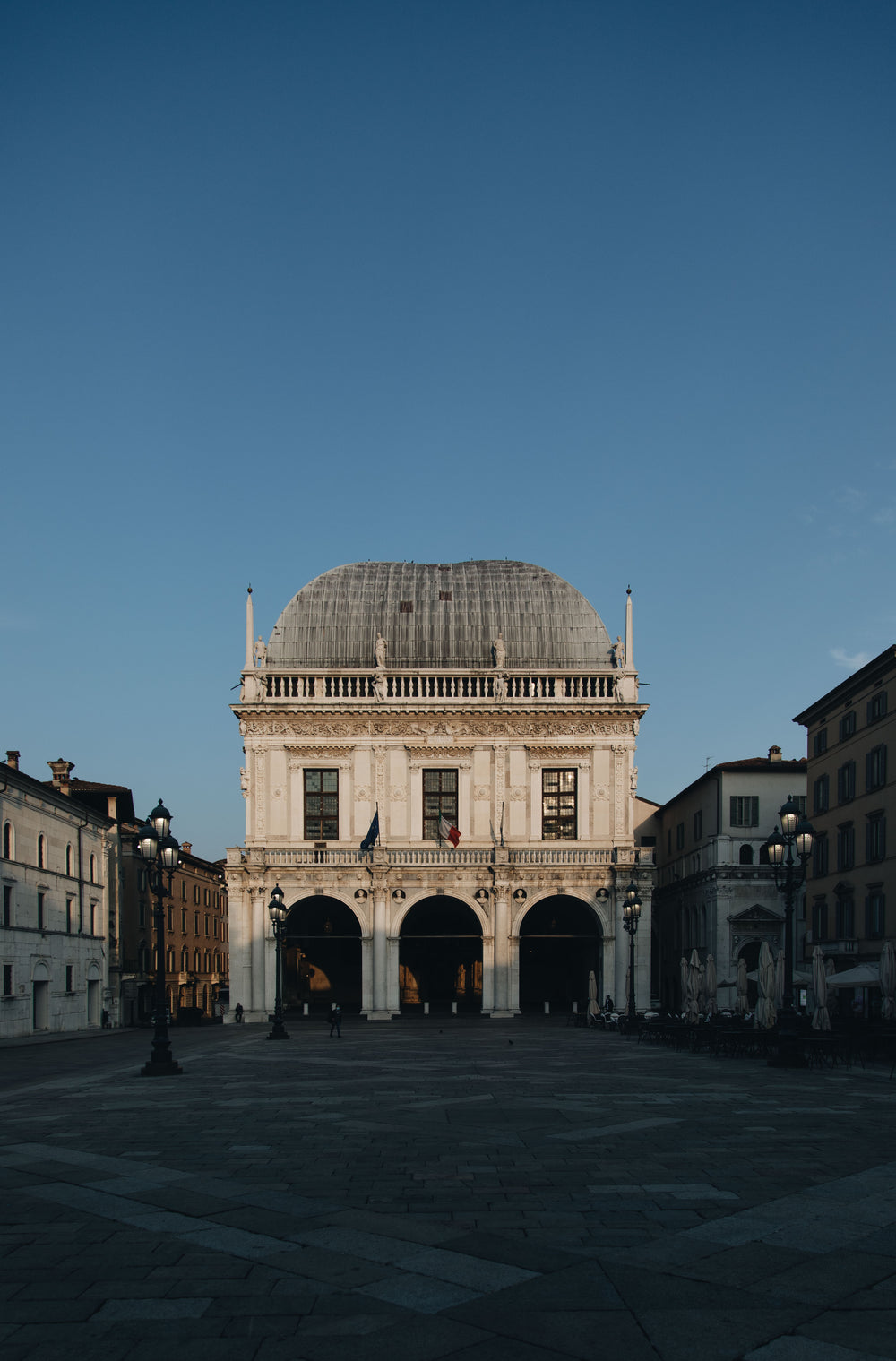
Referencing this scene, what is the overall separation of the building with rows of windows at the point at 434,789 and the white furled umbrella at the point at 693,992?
16.4 m

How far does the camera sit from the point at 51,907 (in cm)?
5234

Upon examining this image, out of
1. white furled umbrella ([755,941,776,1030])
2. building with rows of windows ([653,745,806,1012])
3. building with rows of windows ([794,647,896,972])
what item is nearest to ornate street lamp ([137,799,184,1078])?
white furled umbrella ([755,941,776,1030])

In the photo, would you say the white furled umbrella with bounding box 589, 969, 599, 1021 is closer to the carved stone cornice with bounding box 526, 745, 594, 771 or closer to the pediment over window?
the carved stone cornice with bounding box 526, 745, 594, 771

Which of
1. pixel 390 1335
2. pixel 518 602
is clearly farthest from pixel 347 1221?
pixel 518 602

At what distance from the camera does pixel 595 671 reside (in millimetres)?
57781

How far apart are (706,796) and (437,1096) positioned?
155 feet

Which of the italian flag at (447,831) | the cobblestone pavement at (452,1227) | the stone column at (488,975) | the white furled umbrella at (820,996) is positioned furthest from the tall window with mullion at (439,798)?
the cobblestone pavement at (452,1227)

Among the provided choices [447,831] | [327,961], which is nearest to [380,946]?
[447,831]

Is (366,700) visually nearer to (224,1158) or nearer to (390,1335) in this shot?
(224,1158)

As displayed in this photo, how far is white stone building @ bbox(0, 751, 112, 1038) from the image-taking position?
4678cm

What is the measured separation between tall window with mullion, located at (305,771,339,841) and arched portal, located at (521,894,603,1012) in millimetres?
12103

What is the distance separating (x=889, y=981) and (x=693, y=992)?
8892 mm

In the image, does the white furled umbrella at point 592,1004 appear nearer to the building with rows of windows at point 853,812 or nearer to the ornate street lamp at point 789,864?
the building with rows of windows at point 853,812

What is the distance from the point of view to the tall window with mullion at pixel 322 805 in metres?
57.4
